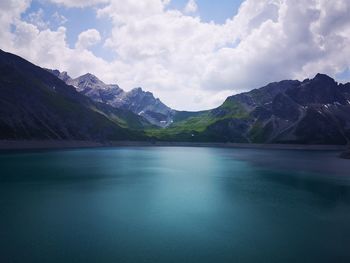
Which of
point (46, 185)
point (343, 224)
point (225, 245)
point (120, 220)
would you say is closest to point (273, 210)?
point (343, 224)

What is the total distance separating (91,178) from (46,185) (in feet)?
48.8

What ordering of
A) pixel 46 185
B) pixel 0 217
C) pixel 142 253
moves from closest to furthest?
pixel 142 253 → pixel 0 217 → pixel 46 185

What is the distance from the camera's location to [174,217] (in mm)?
44344

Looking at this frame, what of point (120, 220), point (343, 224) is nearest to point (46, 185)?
point (120, 220)

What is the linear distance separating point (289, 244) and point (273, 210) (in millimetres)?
16142

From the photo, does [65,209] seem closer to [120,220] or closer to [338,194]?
[120,220]

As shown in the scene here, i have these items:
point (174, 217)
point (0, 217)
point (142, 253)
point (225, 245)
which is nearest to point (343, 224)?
point (225, 245)

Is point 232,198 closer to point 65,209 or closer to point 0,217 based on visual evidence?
point 65,209

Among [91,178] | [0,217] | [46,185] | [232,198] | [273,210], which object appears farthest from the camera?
[91,178]

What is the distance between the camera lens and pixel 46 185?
67.1 meters

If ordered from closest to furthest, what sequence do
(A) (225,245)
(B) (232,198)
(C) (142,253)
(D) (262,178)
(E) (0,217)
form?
(C) (142,253) < (A) (225,245) < (E) (0,217) < (B) (232,198) < (D) (262,178)

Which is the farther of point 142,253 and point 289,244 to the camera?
point 289,244

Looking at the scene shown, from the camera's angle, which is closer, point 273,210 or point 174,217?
point 174,217

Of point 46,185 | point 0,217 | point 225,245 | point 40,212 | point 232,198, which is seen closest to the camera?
point 225,245
